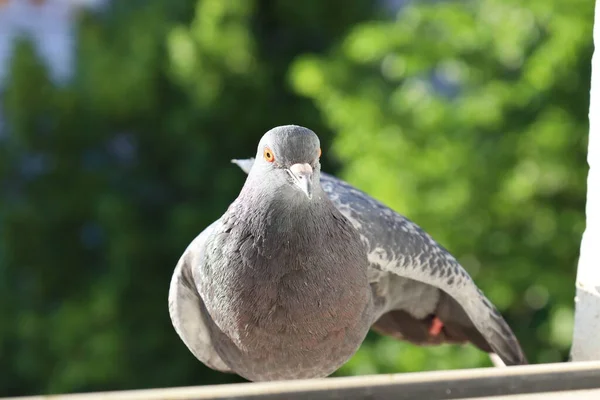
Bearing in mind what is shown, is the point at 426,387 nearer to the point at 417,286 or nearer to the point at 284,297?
the point at 284,297

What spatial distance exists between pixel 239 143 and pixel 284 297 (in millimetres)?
6019

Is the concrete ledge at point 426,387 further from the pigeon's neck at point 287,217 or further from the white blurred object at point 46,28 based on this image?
the white blurred object at point 46,28

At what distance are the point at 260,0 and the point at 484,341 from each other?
6.35 meters

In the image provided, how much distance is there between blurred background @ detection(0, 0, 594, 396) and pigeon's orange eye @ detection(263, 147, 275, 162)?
3.86 m

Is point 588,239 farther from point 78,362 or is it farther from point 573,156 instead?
point 78,362

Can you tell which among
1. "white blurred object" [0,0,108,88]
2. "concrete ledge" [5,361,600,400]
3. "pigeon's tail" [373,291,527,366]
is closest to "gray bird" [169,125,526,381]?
"pigeon's tail" [373,291,527,366]

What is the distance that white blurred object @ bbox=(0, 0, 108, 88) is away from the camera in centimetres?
830

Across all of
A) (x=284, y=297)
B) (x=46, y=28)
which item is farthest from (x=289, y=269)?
(x=46, y=28)

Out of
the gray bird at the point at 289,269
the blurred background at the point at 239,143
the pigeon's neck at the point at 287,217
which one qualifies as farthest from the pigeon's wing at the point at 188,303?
the blurred background at the point at 239,143

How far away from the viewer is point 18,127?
827cm

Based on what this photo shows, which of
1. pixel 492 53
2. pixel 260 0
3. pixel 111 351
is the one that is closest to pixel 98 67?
pixel 260 0

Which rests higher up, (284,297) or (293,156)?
(293,156)

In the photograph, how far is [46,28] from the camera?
982 centimetres

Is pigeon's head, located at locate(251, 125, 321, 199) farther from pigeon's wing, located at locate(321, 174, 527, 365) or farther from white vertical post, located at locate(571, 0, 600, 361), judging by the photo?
white vertical post, located at locate(571, 0, 600, 361)
